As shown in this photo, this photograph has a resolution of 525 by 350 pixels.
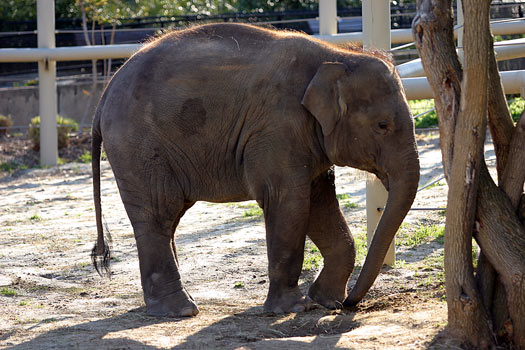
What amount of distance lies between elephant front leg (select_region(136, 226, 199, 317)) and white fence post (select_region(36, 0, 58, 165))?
7917 mm

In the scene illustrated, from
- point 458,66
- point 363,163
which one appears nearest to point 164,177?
point 363,163

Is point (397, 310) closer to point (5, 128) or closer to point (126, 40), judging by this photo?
point (5, 128)

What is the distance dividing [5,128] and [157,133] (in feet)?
33.6

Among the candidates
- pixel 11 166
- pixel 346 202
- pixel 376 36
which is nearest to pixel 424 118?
pixel 346 202

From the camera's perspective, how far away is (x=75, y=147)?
48.1 feet

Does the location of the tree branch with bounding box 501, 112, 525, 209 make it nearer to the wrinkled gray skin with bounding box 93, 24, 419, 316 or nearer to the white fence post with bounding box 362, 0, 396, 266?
the wrinkled gray skin with bounding box 93, 24, 419, 316

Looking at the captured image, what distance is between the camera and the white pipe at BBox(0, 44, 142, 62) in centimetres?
1221

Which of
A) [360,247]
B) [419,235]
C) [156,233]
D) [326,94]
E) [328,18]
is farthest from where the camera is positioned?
[328,18]

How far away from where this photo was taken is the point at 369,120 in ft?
18.4

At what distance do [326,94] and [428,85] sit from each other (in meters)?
0.96

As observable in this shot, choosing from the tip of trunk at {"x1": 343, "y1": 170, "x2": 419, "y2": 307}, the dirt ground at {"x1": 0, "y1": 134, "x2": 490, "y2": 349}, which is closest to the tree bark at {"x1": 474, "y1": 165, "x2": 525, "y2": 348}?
the dirt ground at {"x1": 0, "y1": 134, "x2": 490, "y2": 349}

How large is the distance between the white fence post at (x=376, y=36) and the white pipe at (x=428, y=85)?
523 mm

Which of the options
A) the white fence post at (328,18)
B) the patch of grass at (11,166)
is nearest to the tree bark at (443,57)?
the white fence post at (328,18)

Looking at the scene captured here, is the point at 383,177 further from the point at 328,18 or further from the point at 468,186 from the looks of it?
the point at 328,18
